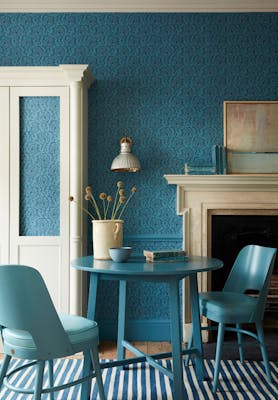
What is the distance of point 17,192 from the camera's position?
10.7 ft

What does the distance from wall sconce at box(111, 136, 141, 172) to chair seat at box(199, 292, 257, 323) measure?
44.6 inches

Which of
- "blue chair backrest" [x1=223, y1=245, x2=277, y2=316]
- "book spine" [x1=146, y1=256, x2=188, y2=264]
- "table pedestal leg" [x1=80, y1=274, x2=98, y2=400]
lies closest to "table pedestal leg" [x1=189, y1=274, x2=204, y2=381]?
"book spine" [x1=146, y1=256, x2=188, y2=264]

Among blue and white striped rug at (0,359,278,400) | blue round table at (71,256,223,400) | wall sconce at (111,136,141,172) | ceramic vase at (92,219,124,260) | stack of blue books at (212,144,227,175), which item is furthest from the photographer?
stack of blue books at (212,144,227,175)

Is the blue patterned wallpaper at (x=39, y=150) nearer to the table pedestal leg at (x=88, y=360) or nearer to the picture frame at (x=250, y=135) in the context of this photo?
the table pedestal leg at (x=88, y=360)

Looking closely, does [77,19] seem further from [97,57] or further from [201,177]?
[201,177]

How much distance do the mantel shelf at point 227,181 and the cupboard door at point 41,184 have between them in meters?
0.86

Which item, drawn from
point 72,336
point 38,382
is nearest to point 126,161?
point 72,336

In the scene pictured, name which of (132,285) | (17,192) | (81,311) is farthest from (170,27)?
(81,311)

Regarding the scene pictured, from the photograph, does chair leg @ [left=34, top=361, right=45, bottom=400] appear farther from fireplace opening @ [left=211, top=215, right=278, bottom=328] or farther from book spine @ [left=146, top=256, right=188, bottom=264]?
fireplace opening @ [left=211, top=215, right=278, bottom=328]

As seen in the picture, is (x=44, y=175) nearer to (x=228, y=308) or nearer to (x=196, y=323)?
(x=196, y=323)

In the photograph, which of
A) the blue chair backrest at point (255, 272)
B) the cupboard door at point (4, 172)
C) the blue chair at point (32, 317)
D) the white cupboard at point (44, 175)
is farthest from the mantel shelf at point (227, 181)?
the blue chair at point (32, 317)

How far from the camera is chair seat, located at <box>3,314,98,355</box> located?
6.26 feet

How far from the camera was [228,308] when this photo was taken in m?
2.62

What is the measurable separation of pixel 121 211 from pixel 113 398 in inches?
60.1
